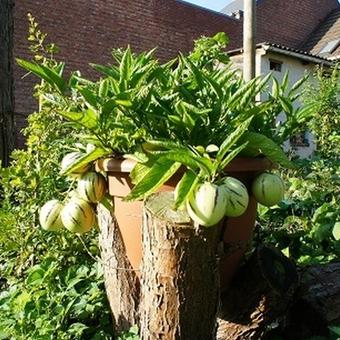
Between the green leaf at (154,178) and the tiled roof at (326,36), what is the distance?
13731 millimetres

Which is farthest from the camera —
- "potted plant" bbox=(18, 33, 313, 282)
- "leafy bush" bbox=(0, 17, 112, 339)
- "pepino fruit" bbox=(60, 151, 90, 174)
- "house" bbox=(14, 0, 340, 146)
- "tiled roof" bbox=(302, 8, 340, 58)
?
"tiled roof" bbox=(302, 8, 340, 58)

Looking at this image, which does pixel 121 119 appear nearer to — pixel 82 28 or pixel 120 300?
pixel 120 300

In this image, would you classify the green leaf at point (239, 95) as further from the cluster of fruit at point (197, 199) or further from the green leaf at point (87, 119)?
the green leaf at point (87, 119)

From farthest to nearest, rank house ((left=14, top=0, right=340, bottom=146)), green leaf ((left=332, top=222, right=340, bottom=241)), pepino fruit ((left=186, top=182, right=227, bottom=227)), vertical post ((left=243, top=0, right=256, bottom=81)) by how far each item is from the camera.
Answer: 1. house ((left=14, top=0, right=340, bottom=146))
2. vertical post ((left=243, top=0, right=256, bottom=81))
3. green leaf ((left=332, top=222, right=340, bottom=241))
4. pepino fruit ((left=186, top=182, right=227, bottom=227))

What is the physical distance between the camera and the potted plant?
1321 mm

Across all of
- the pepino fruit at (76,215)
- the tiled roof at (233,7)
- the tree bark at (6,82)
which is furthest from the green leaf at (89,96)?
the tiled roof at (233,7)

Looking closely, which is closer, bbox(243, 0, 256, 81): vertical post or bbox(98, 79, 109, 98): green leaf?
bbox(98, 79, 109, 98): green leaf

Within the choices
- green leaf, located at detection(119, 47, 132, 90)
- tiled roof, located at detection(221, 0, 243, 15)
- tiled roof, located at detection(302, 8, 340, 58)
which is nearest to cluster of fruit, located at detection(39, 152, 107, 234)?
green leaf, located at detection(119, 47, 132, 90)

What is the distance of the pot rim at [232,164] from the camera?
57.6 inches

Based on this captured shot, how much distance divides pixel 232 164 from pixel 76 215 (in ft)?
1.63

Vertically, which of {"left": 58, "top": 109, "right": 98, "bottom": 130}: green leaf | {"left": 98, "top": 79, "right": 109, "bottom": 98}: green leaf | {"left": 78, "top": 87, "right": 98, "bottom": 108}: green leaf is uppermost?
{"left": 98, "top": 79, "right": 109, "bottom": 98}: green leaf

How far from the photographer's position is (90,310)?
177 cm

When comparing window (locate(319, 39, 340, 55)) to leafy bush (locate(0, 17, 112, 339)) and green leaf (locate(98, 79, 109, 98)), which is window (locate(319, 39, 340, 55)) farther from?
green leaf (locate(98, 79, 109, 98))

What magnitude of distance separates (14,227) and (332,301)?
1.22 meters
